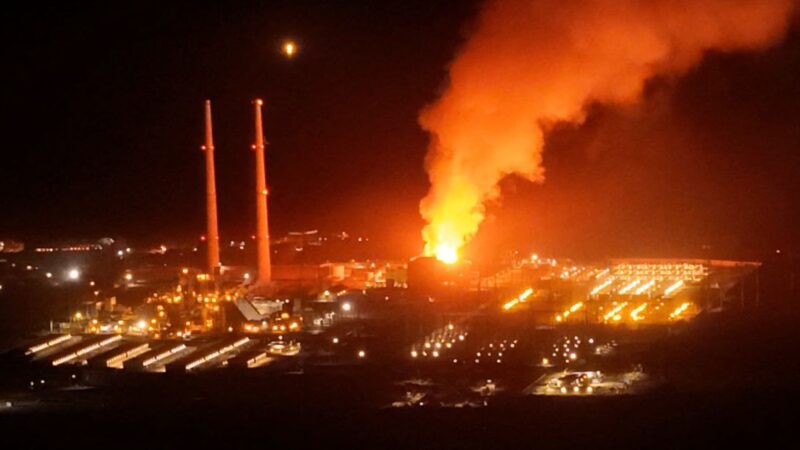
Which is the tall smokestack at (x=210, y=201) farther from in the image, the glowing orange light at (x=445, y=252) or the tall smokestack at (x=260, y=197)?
the glowing orange light at (x=445, y=252)

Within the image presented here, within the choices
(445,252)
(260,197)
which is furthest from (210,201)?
(445,252)

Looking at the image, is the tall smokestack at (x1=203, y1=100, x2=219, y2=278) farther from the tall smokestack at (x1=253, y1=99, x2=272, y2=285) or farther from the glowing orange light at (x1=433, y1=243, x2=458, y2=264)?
the glowing orange light at (x1=433, y1=243, x2=458, y2=264)

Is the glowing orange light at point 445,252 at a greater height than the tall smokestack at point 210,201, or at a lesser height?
lesser

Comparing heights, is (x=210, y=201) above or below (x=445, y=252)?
above

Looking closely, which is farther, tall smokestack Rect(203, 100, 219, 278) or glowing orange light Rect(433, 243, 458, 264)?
tall smokestack Rect(203, 100, 219, 278)

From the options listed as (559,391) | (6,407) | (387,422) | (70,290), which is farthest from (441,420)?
(70,290)

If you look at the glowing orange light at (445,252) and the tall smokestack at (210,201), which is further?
the tall smokestack at (210,201)

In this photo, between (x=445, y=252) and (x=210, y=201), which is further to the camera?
(x=210, y=201)

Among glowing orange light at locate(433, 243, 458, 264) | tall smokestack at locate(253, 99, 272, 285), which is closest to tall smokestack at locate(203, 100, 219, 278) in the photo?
tall smokestack at locate(253, 99, 272, 285)

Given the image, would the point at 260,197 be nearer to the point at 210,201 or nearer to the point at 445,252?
the point at 210,201

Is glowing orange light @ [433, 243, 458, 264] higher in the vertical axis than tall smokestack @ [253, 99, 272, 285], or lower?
lower

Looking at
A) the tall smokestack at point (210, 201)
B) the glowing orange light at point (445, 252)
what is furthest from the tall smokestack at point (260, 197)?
the glowing orange light at point (445, 252)
